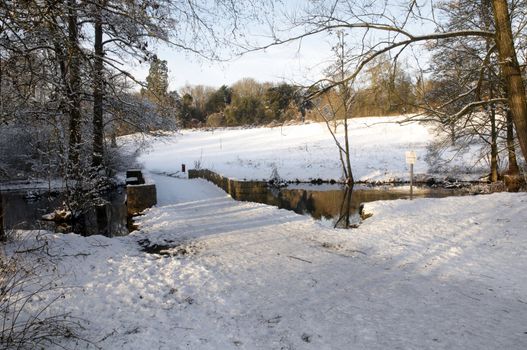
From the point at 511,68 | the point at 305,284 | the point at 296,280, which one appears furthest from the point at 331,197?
the point at 511,68

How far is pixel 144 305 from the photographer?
4770 millimetres

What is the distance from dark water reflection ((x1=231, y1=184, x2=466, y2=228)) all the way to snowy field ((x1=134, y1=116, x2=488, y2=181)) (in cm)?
270

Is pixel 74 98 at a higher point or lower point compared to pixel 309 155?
higher

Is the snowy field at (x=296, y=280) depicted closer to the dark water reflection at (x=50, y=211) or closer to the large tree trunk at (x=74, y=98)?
the dark water reflection at (x=50, y=211)

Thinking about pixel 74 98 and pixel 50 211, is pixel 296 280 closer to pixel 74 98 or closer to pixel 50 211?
pixel 74 98

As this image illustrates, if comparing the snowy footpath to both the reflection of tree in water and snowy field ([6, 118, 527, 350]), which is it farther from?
the reflection of tree in water

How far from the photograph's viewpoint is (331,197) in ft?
63.9

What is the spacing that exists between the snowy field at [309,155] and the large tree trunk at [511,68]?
12201 millimetres

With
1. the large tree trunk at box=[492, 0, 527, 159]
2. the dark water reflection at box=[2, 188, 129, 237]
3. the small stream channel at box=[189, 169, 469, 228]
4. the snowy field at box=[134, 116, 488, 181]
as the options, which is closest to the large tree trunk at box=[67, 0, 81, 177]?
the dark water reflection at box=[2, 188, 129, 237]

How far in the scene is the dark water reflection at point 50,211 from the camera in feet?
36.0

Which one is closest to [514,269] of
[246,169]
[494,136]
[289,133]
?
[494,136]

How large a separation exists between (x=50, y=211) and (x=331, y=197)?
12.4 metres

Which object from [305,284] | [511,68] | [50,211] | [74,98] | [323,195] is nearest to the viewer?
[511,68]

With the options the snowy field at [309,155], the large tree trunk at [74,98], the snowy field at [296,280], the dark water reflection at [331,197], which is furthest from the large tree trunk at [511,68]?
the snowy field at [309,155]
